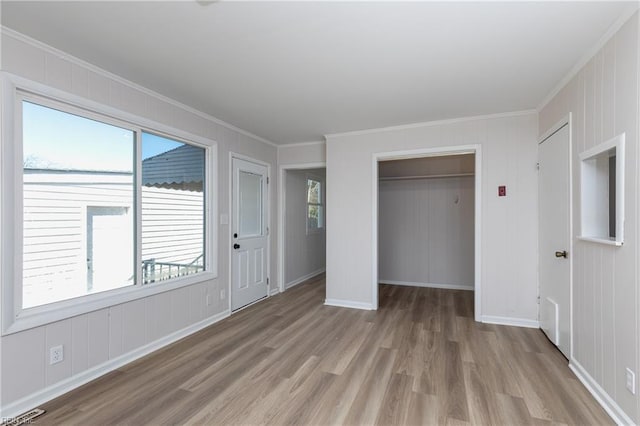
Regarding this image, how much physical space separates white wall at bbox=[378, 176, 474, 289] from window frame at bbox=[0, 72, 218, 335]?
416cm

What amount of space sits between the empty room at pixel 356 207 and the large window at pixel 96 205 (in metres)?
0.02

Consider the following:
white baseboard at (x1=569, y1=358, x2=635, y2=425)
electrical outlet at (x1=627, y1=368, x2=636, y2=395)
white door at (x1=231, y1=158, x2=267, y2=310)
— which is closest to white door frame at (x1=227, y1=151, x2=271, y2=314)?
white door at (x1=231, y1=158, x2=267, y2=310)

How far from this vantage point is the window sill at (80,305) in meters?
1.99

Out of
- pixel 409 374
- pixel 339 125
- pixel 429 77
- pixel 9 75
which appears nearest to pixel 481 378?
pixel 409 374

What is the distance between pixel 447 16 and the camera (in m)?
1.82

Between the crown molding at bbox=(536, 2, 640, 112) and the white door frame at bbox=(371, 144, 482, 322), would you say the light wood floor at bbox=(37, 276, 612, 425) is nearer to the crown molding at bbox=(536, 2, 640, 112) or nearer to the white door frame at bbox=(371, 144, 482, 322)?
the white door frame at bbox=(371, 144, 482, 322)

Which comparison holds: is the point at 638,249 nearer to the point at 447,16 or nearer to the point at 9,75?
the point at 447,16

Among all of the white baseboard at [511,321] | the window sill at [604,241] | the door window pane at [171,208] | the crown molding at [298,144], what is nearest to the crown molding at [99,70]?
the door window pane at [171,208]

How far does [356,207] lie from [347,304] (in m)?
1.42

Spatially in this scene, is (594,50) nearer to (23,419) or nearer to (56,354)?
(56,354)

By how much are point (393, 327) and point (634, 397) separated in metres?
2.04

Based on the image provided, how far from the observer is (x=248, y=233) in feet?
14.6

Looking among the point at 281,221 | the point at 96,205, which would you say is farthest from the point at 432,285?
the point at 96,205

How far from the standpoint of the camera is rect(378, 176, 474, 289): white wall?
5.24m
